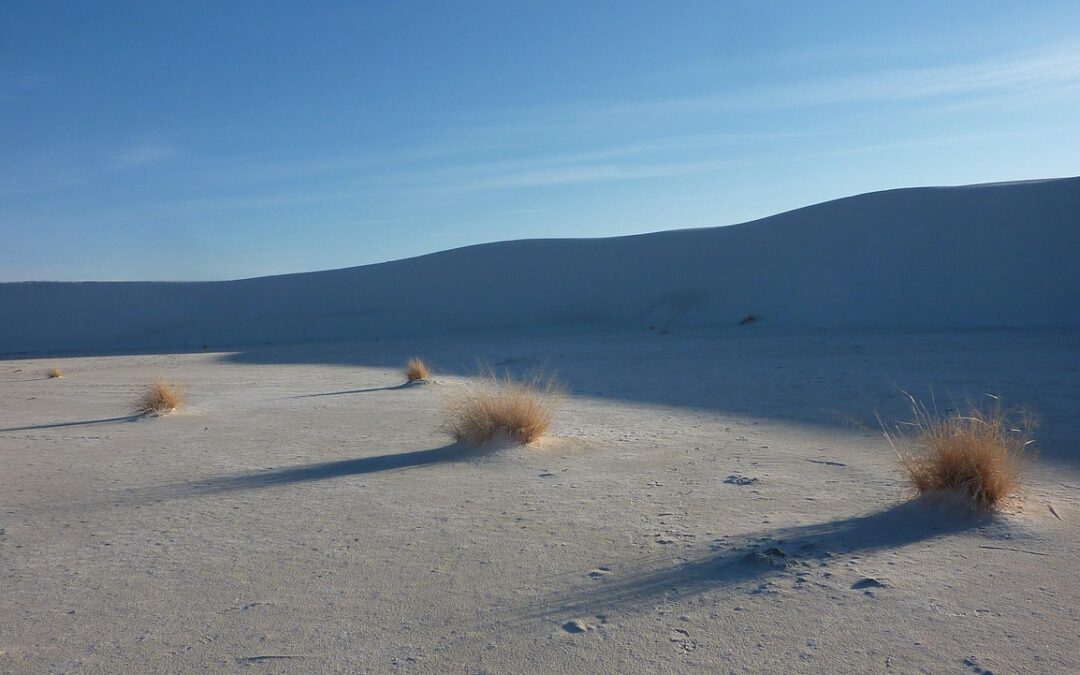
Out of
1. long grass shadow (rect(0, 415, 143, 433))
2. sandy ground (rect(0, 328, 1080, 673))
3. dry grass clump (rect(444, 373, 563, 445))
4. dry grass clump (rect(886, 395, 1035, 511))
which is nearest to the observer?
sandy ground (rect(0, 328, 1080, 673))

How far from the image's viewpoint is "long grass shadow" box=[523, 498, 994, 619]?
4355 millimetres

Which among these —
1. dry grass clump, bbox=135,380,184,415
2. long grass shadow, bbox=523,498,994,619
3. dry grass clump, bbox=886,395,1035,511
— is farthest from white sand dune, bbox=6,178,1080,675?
dry grass clump, bbox=135,380,184,415

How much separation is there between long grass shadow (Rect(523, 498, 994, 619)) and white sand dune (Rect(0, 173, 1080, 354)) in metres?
22.6

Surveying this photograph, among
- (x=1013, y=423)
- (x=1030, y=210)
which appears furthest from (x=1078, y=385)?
(x=1030, y=210)

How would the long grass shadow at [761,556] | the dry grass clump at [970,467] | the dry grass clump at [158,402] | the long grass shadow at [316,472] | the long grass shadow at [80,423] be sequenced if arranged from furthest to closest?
the dry grass clump at [158,402] → the long grass shadow at [80,423] → the long grass shadow at [316,472] → the dry grass clump at [970,467] → the long grass shadow at [761,556]

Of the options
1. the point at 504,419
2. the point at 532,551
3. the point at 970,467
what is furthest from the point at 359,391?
the point at 970,467

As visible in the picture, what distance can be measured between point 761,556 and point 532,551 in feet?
4.20

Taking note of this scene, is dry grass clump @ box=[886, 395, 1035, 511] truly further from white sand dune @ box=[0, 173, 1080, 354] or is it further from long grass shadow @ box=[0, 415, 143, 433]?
white sand dune @ box=[0, 173, 1080, 354]

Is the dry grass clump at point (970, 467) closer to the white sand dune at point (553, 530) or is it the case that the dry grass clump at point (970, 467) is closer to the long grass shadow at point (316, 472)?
the white sand dune at point (553, 530)

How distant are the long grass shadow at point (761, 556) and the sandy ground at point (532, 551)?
2 cm

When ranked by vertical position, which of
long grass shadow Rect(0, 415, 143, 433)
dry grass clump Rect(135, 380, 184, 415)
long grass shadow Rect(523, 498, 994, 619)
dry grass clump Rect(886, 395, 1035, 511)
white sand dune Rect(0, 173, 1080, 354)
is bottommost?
long grass shadow Rect(523, 498, 994, 619)

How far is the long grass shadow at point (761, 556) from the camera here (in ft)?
14.3

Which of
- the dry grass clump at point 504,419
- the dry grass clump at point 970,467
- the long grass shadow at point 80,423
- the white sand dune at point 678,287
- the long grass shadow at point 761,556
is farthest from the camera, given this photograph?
the white sand dune at point 678,287

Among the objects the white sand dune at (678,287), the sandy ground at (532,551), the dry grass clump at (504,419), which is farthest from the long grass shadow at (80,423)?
the white sand dune at (678,287)
